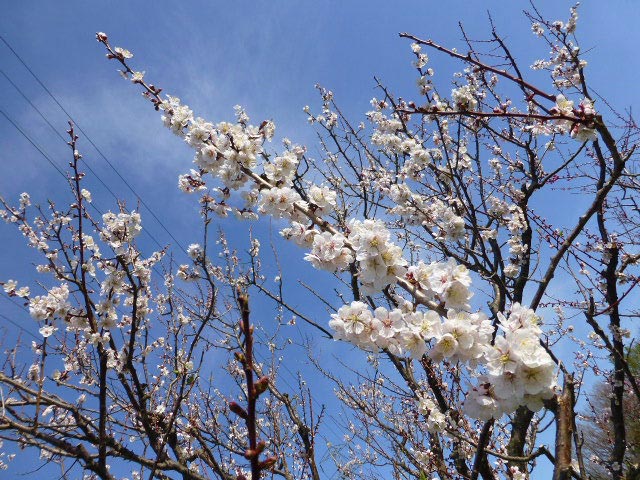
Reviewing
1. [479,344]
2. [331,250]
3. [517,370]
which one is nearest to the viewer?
[517,370]

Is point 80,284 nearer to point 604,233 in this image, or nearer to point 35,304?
point 35,304

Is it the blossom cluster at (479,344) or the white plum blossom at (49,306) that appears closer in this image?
the blossom cluster at (479,344)

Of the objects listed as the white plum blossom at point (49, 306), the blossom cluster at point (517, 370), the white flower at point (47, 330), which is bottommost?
the blossom cluster at point (517, 370)

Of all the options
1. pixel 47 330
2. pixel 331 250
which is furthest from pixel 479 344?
pixel 47 330

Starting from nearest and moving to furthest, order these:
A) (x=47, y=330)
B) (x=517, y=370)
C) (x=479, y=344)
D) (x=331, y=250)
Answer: (x=517, y=370), (x=479, y=344), (x=331, y=250), (x=47, y=330)

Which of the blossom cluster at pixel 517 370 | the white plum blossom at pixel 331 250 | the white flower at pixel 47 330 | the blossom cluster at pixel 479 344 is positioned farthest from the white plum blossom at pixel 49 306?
the blossom cluster at pixel 517 370

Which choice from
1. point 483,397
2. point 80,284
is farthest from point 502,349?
point 80,284

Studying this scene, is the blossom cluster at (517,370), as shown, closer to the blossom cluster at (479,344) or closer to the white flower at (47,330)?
the blossom cluster at (479,344)

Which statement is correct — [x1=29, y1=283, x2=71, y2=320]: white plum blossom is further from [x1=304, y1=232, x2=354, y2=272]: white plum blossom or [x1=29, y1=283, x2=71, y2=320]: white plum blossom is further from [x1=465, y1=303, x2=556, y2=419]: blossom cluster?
[x1=465, y1=303, x2=556, y2=419]: blossom cluster

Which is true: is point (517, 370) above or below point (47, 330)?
below

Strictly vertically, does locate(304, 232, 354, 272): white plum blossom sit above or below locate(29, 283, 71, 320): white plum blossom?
below

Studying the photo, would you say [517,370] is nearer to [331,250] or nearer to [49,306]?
[331,250]

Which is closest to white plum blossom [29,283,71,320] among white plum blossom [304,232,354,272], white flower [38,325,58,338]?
white flower [38,325,58,338]

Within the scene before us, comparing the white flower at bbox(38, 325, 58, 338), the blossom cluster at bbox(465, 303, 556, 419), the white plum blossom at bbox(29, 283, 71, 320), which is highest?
the white plum blossom at bbox(29, 283, 71, 320)
